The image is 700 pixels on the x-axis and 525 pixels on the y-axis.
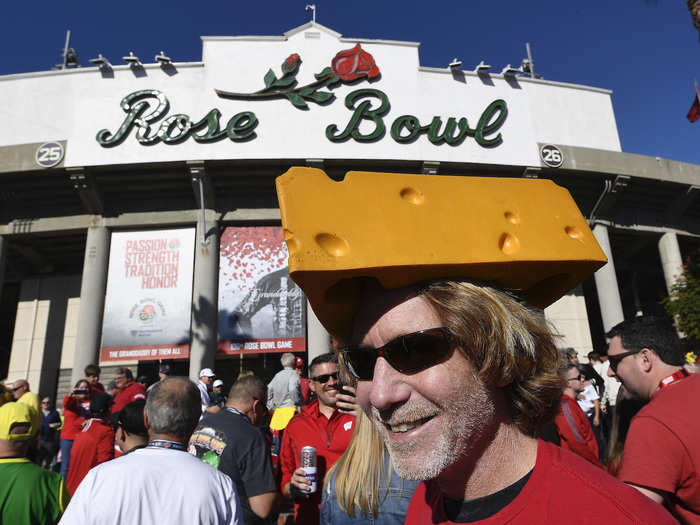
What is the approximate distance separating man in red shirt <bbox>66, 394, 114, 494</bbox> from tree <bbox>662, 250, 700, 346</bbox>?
50.5 feet

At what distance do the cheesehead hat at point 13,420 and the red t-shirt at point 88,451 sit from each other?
202 centimetres

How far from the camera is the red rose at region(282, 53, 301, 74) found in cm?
1622

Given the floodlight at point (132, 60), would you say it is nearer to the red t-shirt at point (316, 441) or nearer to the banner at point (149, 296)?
the banner at point (149, 296)

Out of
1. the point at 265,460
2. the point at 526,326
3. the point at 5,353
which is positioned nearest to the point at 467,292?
the point at 526,326

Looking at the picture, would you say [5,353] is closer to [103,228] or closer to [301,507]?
[103,228]

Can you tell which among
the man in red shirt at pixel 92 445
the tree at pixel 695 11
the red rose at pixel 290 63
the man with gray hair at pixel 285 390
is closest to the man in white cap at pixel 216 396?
the man with gray hair at pixel 285 390

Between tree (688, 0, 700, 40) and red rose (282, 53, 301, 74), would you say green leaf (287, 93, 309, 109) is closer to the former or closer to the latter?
red rose (282, 53, 301, 74)

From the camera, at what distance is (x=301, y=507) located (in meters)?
3.56

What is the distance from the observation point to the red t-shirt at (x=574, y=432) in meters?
4.15

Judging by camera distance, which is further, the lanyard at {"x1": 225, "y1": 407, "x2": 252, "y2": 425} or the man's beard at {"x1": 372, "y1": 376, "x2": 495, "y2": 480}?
the lanyard at {"x1": 225, "y1": 407, "x2": 252, "y2": 425}

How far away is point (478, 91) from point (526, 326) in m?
17.7

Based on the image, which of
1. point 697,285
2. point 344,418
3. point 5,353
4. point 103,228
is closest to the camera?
point 344,418

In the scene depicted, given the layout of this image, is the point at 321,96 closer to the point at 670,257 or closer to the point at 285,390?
the point at 285,390

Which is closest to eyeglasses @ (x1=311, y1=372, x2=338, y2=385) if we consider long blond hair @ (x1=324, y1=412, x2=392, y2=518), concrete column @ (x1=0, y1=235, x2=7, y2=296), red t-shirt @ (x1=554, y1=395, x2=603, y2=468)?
long blond hair @ (x1=324, y1=412, x2=392, y2=518)
